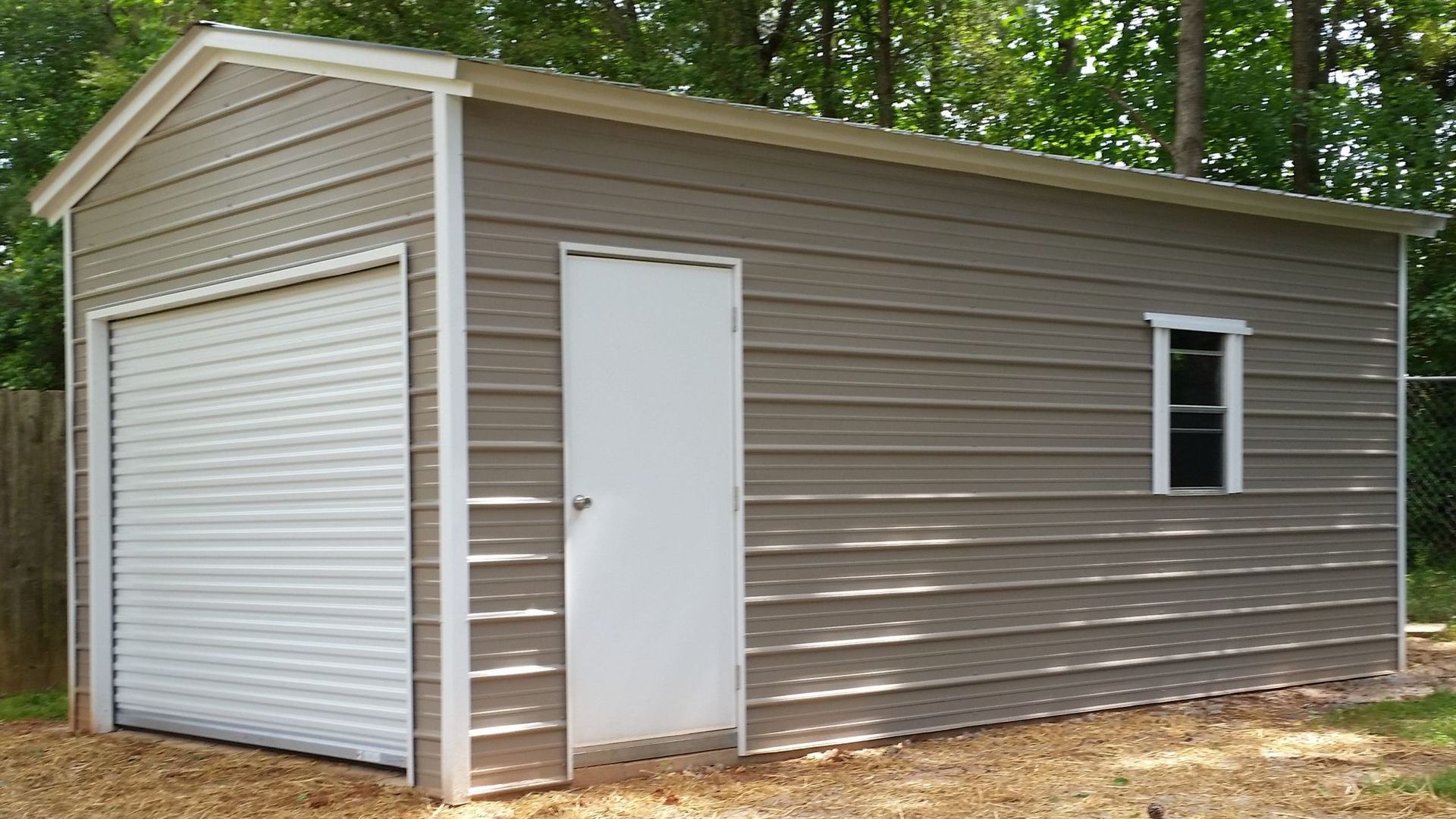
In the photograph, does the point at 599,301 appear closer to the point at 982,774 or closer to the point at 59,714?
the point at 982,774

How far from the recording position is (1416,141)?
12.9 meters

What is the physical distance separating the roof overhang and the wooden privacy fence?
4.58 ft

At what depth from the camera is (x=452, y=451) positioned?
5090mm

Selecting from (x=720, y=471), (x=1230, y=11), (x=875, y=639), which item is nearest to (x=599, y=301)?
(x=720, y=471)

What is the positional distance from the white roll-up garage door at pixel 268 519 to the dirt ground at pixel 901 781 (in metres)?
0.28

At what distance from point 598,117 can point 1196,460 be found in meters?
4.26

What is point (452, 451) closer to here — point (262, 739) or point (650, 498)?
point (650, 498)

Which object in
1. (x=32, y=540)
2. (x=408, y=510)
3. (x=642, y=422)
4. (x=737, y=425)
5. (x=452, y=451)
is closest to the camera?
(x=452, y=451)

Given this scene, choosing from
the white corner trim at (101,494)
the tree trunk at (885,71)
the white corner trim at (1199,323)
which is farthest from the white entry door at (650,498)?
the tree trunk at (885,71)

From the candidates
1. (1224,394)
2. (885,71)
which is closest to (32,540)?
(1224,394)

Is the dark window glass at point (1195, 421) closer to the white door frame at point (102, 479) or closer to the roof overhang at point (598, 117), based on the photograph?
the roof overhang at point (598, 117)

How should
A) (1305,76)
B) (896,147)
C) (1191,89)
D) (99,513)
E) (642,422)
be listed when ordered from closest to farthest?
(642,422)
(896,147)
(99,513)
(1191,89)
(1305,76)

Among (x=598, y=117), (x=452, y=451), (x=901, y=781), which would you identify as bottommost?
(x=901, y=781)

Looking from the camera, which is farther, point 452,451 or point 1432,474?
point 1432,474
